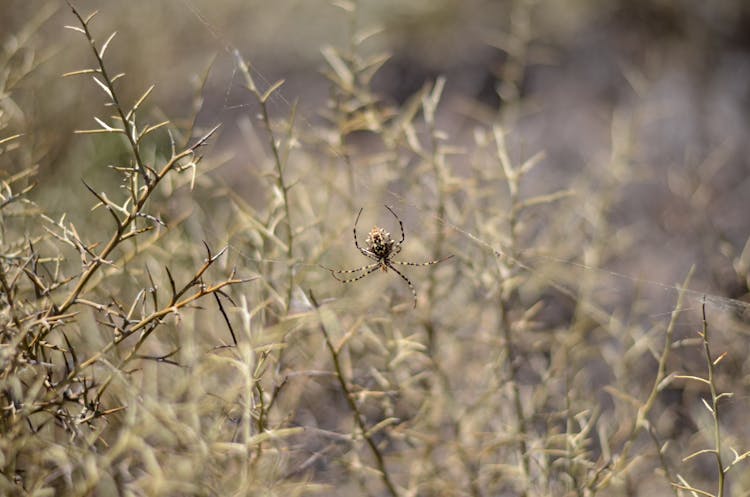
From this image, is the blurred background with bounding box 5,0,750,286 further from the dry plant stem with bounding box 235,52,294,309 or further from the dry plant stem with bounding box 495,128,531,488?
the dry plant stem with bounding box 235,52,294,309

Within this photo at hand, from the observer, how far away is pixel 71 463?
0.87 m

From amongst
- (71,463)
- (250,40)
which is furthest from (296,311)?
(250,40)

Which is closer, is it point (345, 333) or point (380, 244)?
point (380, 244)

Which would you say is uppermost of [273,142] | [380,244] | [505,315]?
[273,142]

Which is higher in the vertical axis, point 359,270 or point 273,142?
point 273,142

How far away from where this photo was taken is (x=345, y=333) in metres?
1.32

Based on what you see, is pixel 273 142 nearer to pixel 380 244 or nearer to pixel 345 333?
pixel 380 244

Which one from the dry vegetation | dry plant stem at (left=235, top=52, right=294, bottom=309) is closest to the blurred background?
the dry vegetation

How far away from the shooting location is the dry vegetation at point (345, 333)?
943mm

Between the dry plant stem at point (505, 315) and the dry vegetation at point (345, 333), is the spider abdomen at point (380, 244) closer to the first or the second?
the dry vegetation at point (345, 333)

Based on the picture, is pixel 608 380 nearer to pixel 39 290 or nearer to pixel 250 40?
pixel 39 290

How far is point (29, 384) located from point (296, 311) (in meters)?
0.40

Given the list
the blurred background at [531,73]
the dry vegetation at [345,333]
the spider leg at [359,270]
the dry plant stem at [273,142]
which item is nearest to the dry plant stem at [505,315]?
the dry vegetation at [345,333]

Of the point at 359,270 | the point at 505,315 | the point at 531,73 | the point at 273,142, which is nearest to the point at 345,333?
the point at 359,270
